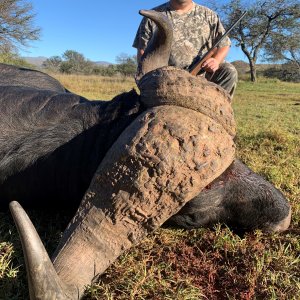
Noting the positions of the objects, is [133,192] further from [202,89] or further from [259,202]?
[259,202]

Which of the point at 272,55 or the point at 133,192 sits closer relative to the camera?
the point at 133,192

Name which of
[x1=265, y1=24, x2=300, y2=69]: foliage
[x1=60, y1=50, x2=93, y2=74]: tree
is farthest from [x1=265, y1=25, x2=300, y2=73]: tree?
[x1=60, y1=50, x2=93, y2=74]: tree

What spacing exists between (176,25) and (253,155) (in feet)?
6.39

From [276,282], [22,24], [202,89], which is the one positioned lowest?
[276,282]

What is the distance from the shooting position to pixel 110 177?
182 cm

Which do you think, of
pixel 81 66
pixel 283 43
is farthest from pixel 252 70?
pixel 81 66

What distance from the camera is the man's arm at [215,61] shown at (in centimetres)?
412

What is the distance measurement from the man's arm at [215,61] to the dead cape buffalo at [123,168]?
1767mm

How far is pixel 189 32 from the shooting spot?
206 inches

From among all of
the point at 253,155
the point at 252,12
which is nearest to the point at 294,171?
the point at 253,155

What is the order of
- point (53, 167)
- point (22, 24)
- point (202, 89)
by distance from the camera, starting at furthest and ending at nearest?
point (22, 24)
point (53, 167)
point (202, 89)

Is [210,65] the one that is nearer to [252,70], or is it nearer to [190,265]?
[190,265]

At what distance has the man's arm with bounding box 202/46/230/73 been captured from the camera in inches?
162

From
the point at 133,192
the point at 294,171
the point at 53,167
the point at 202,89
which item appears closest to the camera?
the point at 133,192
